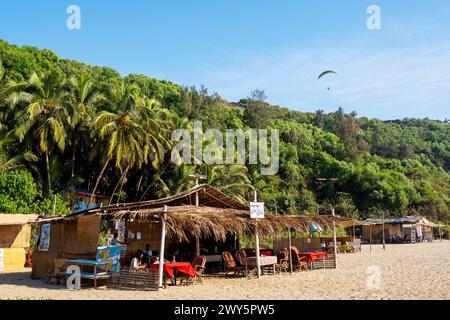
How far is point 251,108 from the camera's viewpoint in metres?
69.4

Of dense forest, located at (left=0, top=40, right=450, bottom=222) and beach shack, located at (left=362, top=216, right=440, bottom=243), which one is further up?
dense forest, located at (left=0, top=40, right=450, bottom=222)

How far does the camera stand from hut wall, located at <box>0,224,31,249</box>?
1975cm

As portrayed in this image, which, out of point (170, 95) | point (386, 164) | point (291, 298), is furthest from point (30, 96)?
point (386, 164)

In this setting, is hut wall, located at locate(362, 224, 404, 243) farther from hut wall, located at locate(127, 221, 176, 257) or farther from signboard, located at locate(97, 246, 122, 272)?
signboard, located at locate(97, 246, 122, 272)

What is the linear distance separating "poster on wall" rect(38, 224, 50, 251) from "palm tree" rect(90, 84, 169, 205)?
944 centimetres

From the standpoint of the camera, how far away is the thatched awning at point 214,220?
12.4 metres

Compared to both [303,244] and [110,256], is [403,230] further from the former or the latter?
[110,256]

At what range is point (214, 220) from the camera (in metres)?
13.8

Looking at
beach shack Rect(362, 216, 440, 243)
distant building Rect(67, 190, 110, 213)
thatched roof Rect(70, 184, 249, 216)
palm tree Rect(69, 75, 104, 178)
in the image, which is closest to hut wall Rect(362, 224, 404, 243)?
beach shack Rect(362, 216, 440, 243)

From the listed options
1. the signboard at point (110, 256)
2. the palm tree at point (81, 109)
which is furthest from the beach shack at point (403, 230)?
the signboard at point (110, 256)

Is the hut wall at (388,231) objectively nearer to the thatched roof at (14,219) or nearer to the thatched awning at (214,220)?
the thatched awning at (214,220)

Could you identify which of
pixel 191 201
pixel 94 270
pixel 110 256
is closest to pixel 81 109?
pixel 191 201

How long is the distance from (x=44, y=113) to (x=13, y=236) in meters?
7.53

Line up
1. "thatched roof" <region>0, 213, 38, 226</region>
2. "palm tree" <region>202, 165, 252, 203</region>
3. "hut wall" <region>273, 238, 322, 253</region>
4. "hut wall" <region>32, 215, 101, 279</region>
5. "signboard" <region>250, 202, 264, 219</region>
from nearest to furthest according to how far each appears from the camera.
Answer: "hut wall" <region>32, 215, 101, 279</region>
"signboard" <region>250, 202, 264, 219</region>
"thatched roof" <region>0, 213, 38, 226</region>
"hut wall" <region>273, 238, 322, 253</region>
"palm tree" <region>202, 165, 252, 203</region>
